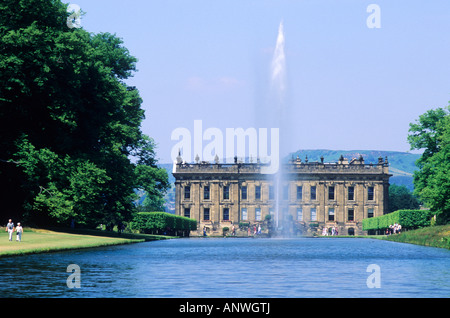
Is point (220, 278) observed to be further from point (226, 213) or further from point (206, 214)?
point (226, 213)

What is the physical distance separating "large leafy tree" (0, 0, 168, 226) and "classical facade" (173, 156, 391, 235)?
69570mm

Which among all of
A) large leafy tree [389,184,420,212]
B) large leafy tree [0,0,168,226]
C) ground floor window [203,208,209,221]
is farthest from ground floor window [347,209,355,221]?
large leafy tree [0,0,168,226]

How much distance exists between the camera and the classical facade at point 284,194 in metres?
125

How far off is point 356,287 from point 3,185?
3448 centimetres

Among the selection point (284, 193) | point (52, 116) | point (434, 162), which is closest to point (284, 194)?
point (284, 193)

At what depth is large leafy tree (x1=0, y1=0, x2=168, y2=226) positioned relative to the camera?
45.7m

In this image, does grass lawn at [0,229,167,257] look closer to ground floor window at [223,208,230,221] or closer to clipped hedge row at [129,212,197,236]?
clipped hedge row at [129,212,197,236]

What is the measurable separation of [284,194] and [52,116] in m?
82.0

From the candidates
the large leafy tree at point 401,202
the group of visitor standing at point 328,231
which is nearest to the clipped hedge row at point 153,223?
the group of visitor standing at point 328,231

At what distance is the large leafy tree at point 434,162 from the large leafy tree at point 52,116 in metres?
24.3

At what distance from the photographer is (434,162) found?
216 ft

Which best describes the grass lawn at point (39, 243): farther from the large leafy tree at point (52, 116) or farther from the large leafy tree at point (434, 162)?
the large leafy tree at point (434, 162)

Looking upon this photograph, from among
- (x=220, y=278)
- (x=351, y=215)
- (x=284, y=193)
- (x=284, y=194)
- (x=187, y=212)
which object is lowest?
(x=220, y=278)
